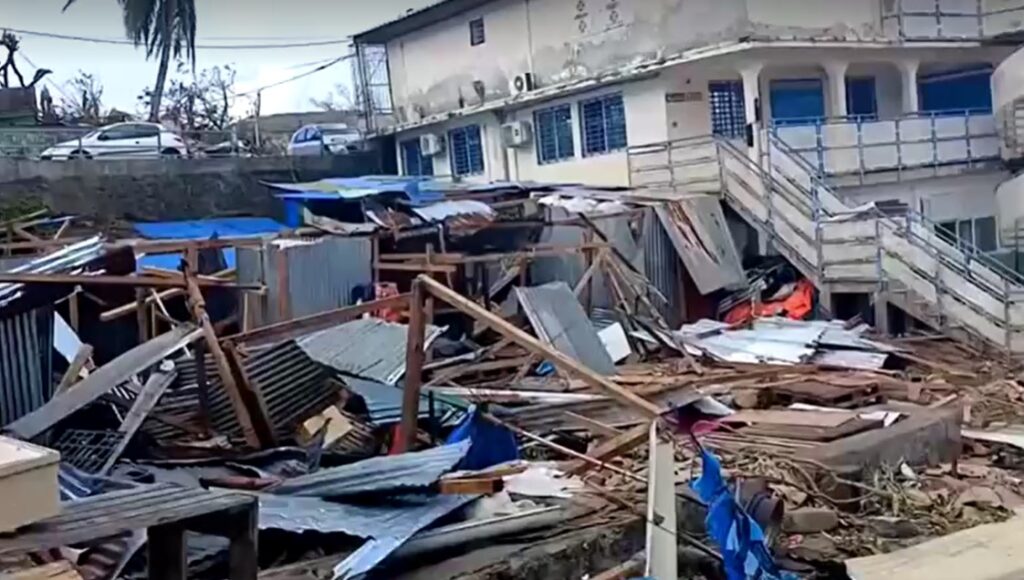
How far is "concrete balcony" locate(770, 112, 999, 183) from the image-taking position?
20328 mm

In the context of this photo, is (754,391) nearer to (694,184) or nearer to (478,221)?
(478,221)

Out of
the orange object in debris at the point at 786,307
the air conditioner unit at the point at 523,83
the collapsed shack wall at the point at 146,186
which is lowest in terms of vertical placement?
the orange object in debris at the point at 786,307

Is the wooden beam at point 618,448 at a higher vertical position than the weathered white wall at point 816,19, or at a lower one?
lower

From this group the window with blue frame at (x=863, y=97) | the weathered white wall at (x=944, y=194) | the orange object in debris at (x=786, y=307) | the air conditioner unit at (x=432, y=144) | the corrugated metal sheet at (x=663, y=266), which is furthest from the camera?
the air conditioner unit at (x=432, y=144)

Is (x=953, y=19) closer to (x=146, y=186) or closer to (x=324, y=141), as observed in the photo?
(x=324, y=141)

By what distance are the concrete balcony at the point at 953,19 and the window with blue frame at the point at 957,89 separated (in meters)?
1.31

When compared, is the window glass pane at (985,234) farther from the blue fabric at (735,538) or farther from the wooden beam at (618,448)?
the blue fabric at (735,538)

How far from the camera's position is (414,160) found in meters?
29.3

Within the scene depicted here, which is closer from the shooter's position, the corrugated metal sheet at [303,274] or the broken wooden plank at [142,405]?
the broken wooden plank at [142,405]

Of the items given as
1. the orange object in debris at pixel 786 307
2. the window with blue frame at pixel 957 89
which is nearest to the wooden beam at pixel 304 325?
the orange object in debris at pixel 786 307

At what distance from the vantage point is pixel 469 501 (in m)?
6.85

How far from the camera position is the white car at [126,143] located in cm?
2492

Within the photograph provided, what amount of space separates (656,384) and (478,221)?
5.53 meters

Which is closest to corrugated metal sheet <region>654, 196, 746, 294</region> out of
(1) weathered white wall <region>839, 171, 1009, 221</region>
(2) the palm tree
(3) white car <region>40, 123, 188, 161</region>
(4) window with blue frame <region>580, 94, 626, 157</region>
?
(1) weathered white wall <region>839, 171, 1009, 221</region>
